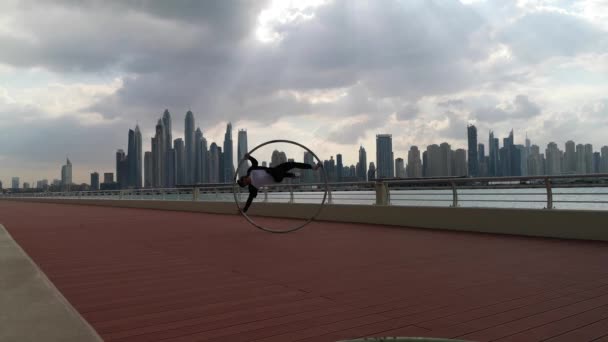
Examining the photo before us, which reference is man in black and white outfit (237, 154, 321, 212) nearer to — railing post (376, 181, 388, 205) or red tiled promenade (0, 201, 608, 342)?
red tiled promenade (0, 201, 608, 342)

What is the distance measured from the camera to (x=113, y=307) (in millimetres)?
4168

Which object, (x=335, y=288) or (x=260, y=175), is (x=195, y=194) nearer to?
(x=260, y=175)

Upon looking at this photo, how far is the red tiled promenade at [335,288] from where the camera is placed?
3510 millimetres

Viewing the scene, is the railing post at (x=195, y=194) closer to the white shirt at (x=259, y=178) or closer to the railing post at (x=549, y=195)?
the white shirt at (x=259, y=178)

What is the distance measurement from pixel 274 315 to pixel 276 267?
2.40 metres

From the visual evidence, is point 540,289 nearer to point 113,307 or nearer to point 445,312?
point 445,312

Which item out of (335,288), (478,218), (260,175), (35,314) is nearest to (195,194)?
(260,175)

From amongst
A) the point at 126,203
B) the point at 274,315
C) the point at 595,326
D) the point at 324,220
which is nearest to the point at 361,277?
the point at 274,315

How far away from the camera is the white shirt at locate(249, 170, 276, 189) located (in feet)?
33.8

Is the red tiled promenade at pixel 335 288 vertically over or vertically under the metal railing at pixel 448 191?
under

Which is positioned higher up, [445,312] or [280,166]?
[280,166]

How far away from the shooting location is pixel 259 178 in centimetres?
1041

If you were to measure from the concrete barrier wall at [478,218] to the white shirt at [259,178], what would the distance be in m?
3.69

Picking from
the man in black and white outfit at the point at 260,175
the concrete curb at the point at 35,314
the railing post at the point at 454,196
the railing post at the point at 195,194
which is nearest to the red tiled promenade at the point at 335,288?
the concrete curb at the point at 35,314
